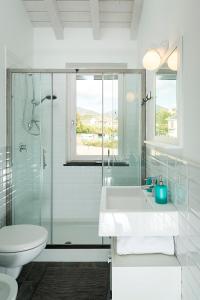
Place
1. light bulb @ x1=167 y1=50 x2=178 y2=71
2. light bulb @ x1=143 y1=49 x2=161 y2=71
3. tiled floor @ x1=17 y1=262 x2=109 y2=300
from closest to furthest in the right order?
light bulb @ x1=167 y1=50 x2=178 y2=71 → light bulb @ x1=143 y1=49 x2=161 y2=71 → tiled floor @ x1=17 y1=262 x2=109 y2=300

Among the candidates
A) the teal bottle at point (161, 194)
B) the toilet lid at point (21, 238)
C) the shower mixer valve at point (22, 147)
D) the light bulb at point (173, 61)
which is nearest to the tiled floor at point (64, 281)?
the toilet lid at point (21, 238)

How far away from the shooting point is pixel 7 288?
1489 millimetres

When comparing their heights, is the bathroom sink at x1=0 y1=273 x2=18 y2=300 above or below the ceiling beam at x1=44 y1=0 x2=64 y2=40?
below

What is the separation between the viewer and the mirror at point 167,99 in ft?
5.96

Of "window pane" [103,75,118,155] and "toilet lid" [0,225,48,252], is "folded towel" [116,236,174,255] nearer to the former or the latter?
Result: "toilet lid" [0,225,48,252]

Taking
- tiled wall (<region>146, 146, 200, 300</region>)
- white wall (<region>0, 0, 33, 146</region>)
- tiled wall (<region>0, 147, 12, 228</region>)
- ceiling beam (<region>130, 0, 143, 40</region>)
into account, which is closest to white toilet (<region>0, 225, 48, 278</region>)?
tiled wall (<region>0, 147, 12, 228</region>)

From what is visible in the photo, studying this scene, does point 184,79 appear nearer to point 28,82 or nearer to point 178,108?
point 178,108

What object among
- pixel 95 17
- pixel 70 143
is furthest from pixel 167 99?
pixel 70 143

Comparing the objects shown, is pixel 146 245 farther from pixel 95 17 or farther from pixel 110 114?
pixel 95 17

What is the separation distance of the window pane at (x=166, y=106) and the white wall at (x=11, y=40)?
1.52 m

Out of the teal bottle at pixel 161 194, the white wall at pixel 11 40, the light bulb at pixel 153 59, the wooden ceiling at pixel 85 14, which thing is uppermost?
the wooden ceiling at pixel 85 14

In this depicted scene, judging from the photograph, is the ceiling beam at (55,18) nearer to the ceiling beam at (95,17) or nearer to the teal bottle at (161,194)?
the ceiling beam at (95,17)

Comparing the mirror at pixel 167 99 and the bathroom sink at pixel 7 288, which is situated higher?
the mirror at pixel 167 99

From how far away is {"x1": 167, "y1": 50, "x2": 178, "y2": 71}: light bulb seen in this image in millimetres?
1757
